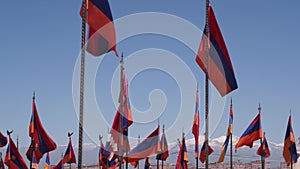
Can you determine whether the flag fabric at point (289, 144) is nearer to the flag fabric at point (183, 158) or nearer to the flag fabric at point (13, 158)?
the flag fabric at point (183, 158)

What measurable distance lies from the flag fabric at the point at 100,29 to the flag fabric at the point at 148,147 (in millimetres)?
22540

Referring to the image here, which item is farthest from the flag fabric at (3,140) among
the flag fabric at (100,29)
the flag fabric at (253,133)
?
the flag fabric at (100,29)

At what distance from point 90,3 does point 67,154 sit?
90.5 feet

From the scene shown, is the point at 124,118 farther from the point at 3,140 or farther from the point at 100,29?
the point at 3,140

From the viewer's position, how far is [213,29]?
2369cm

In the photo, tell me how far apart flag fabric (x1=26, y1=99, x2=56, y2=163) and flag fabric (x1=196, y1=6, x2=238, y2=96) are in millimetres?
11537

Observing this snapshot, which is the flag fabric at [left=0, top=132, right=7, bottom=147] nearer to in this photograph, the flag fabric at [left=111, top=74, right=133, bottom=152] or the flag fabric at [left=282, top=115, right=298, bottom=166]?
the flag fabric at [left=111, top=74, right=133, bottom=152]

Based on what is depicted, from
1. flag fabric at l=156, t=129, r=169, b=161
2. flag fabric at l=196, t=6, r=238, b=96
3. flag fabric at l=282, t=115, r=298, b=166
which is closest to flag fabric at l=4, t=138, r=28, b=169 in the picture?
flag fabric at l=156, t=129, r=169, b=161

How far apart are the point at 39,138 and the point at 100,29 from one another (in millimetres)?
12511

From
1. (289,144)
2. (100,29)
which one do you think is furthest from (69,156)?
(100,29)

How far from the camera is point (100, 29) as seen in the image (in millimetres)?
21859

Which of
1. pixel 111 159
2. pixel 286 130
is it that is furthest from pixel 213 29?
pixel 286 130

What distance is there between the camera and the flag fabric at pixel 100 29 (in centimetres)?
2180

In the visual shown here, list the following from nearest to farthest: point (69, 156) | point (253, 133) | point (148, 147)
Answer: point (253, 133), point (148, 147), point (69, 156)
